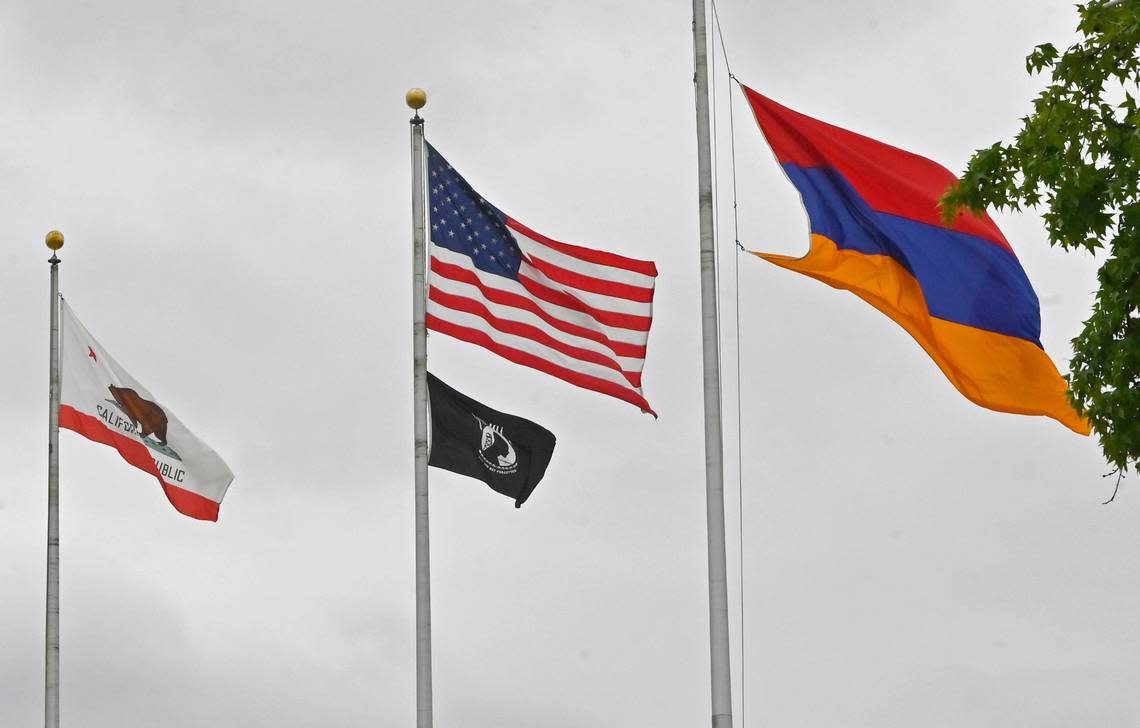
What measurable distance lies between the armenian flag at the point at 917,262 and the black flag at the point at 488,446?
13.0ft

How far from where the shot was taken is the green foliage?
16641 millimetres

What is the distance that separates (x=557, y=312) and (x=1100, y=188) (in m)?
7.83

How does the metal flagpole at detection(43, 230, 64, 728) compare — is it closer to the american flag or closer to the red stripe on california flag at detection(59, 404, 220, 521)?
the red stripe on california flag at detection(59, 404, 220, 521)

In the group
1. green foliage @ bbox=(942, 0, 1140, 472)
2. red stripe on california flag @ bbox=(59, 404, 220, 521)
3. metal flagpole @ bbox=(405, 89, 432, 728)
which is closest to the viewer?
green foliage @ bbox=(942, 0, 1140, 472)

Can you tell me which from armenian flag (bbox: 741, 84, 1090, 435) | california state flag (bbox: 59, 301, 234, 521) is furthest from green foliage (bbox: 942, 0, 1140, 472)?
california state flag (bbox: 59, 301, 234, 521)

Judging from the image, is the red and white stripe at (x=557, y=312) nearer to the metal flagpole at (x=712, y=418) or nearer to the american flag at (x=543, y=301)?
the american flag at (x=543, y=301)

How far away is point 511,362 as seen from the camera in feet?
74.9

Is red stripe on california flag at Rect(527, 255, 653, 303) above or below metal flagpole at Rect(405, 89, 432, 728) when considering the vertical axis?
above

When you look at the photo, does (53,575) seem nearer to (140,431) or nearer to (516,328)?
(140,431)

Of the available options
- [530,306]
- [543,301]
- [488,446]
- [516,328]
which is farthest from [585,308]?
[488,446]

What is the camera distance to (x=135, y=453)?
1099 inches

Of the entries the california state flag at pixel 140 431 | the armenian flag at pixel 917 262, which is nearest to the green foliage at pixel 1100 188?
the armenian flag at pixel 917 262

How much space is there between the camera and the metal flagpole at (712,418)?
19.9 metres

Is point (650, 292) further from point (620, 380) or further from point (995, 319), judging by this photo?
point (995, 319)
